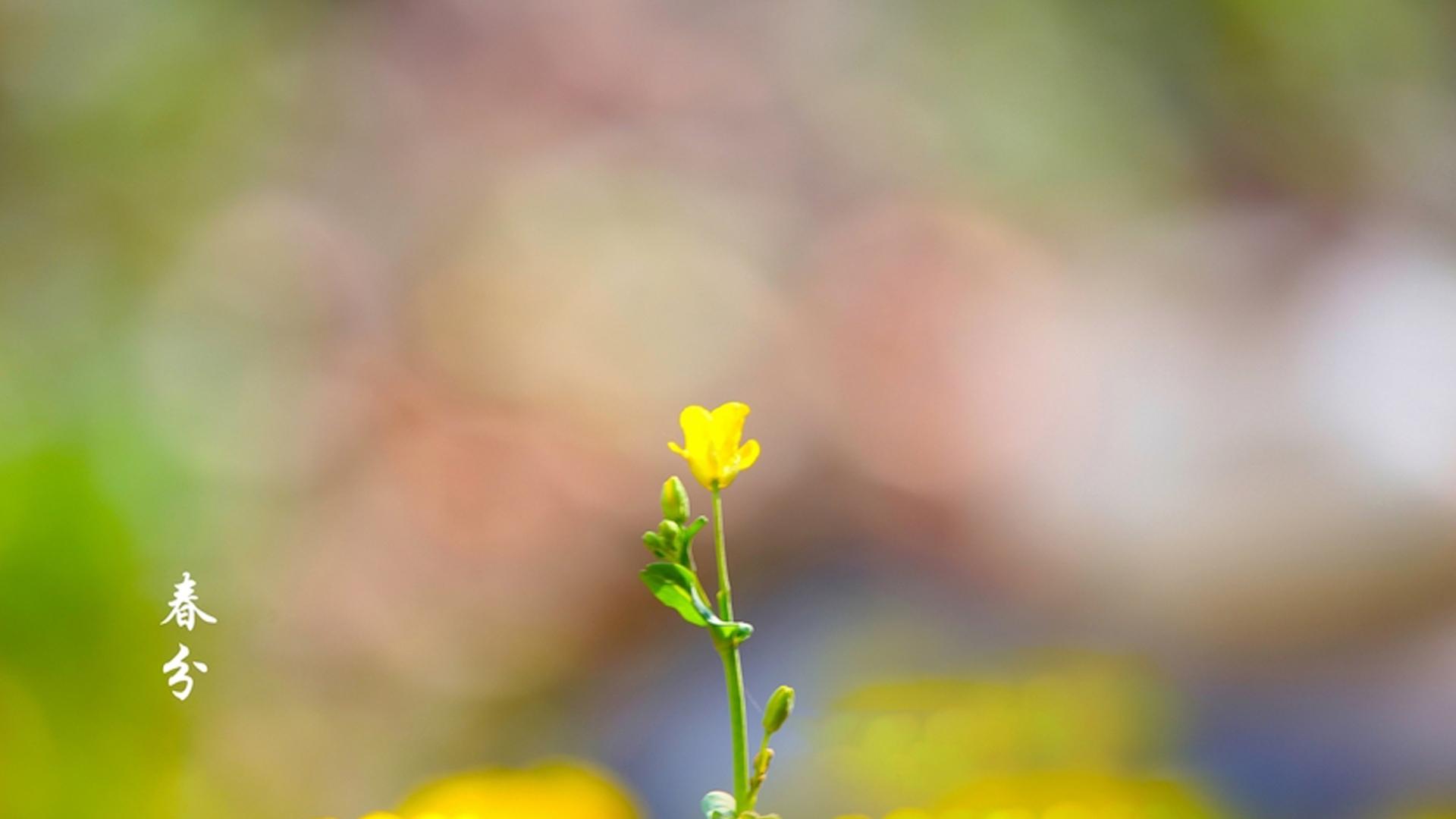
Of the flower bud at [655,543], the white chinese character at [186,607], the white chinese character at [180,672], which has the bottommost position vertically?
→ the flower bud at [655,543]

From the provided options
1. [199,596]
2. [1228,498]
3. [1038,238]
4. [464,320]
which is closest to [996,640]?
[1228,498]

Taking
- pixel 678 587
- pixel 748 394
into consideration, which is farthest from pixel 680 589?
pixel 748 394

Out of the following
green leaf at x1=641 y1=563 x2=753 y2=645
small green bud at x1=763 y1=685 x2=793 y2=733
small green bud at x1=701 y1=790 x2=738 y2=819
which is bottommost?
small green bud at x1=701 y1=790 x2=738 y2=819

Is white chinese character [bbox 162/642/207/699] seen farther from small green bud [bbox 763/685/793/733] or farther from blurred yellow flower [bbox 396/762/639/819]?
small green bud [bbox 763/685/793/733]

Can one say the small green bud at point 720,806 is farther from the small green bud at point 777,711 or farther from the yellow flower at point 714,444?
the yellow flower at point 714,444

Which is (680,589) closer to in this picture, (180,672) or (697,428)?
(697,428)

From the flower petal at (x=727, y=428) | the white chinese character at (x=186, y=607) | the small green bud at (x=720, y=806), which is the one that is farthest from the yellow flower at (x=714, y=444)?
the white chinese character at (x=186, y=607)

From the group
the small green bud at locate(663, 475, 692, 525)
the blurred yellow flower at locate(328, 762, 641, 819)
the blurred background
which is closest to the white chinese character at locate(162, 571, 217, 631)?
the blurred background
